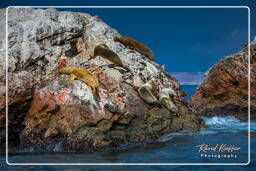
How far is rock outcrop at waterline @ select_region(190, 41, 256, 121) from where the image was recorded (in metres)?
17.8

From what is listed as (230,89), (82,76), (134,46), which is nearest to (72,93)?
(82,76)

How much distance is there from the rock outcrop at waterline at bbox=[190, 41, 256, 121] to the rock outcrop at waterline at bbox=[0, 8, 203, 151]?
7.07 metres

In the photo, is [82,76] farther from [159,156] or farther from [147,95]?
[159,156]

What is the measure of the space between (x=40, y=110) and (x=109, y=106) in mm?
1804

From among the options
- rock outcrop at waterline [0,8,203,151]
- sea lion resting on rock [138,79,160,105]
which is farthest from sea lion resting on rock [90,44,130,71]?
sea lion resting on rock [138,79,160,105]

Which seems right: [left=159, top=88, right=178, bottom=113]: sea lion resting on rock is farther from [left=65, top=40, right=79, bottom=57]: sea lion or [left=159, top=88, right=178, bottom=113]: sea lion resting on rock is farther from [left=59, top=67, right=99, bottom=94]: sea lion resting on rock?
[left=65, top=40, right=79, bottom=57]: sea lion

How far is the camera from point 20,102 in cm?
874

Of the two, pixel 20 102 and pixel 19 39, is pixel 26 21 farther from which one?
pixel 20 102

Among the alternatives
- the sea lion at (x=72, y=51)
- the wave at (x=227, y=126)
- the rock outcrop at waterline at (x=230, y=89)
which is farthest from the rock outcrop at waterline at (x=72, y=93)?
the rock outcrop at waterline at (x=230, y=89)

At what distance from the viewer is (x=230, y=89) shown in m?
18.5

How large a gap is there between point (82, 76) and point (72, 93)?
723mm

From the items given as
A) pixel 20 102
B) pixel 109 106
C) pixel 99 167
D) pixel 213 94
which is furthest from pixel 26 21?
pixel 213 94

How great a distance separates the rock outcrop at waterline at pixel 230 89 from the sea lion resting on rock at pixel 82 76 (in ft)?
32.3

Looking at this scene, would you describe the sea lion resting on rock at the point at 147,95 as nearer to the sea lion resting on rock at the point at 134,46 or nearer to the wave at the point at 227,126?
the wave at the point at 227,126
